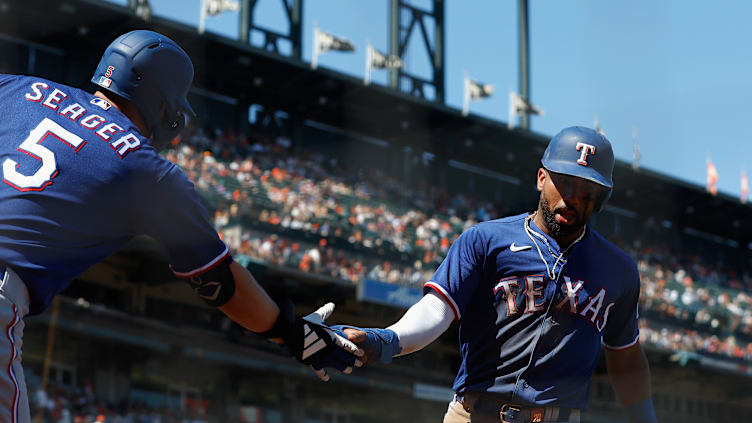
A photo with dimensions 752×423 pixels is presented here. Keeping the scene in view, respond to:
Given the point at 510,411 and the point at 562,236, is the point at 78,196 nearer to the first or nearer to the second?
the point at 510,411

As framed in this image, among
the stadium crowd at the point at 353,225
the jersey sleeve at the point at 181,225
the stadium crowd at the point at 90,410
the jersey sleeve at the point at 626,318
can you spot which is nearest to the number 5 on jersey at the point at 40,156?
the jersey sleeve at the point at 181,225

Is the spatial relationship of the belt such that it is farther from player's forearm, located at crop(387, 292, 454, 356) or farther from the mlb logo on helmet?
the mlb logo on helmet

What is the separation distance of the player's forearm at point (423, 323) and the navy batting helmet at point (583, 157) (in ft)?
2.47

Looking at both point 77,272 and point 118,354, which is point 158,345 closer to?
point 118,354

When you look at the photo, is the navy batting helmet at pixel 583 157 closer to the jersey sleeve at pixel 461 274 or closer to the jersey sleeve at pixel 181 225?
the jersey sleeve at pixel 461 274

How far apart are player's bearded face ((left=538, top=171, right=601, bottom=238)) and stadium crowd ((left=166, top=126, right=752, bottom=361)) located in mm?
15830

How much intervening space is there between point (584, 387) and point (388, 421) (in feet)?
66.3

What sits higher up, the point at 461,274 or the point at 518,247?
→ the point at 518,247

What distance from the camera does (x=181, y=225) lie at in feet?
9.89

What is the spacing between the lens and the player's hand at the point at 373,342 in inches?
141

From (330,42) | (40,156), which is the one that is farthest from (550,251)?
(330,42)

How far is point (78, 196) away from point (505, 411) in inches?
75.2

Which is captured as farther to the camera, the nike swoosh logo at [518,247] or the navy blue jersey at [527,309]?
the nike swoosh logo at [518,247]

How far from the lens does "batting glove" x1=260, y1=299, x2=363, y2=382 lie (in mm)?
3307
